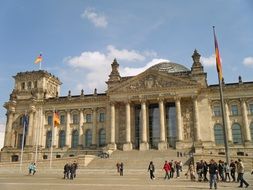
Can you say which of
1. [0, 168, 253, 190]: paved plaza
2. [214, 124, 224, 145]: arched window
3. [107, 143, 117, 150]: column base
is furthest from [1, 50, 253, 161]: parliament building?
[0, 168, 253, 190]: paved plaza

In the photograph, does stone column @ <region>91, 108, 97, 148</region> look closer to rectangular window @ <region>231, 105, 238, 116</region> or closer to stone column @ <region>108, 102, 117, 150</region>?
stone column @ <region>108, 102, 117, 150</region>

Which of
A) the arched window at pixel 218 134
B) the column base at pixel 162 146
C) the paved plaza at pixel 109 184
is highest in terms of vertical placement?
the arched window at pixel 218 134

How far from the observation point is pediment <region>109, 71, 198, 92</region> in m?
60.7

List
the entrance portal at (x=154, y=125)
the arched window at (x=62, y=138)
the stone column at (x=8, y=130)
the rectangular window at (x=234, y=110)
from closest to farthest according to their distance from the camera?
the rectangular window at (x=234, y=110)
the entrance portal at (x=154, y=125)
the arched window at (x=62, y=138)
the stone column at (x=8, y=130)

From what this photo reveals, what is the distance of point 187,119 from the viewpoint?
6156cm

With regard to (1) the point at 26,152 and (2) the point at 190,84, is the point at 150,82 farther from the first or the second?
(1) the point at 26,152

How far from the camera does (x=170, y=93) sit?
60.7 metres

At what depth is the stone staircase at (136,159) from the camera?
4656cm

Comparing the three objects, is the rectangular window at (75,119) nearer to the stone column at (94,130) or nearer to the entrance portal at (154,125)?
the stone column at (94,130)

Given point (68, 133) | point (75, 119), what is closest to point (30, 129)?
point (68, 133)

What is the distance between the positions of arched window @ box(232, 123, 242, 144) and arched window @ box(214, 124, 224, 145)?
2237 mm

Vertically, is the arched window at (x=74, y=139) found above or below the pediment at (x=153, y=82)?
below

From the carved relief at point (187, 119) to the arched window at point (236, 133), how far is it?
7.99 meters

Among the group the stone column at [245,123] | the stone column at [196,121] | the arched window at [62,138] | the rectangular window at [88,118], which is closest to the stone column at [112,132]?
the rectangular window at [88,118]
